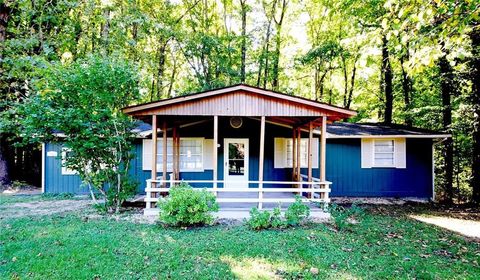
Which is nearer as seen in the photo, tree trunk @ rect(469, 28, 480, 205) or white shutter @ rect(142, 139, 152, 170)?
tree trunk @ rect(469, 28, 480, 205)

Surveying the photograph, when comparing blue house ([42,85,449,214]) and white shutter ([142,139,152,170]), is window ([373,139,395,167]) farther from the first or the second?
white shutter ([142,139,152,170])

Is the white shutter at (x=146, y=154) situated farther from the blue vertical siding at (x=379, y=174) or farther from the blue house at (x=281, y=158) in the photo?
the blue vertical siding at (x=379, y=174)

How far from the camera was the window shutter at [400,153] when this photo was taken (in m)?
11.1

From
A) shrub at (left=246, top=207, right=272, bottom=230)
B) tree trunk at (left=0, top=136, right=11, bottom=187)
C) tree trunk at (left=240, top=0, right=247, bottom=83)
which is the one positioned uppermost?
tree trunk at (left=240, top=0, right=247, bottom=83)

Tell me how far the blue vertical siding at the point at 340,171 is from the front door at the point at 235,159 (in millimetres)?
262

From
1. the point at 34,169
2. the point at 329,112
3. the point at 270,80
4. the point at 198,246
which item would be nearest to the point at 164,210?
the point at 198,246

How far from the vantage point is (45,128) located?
22.9 ft

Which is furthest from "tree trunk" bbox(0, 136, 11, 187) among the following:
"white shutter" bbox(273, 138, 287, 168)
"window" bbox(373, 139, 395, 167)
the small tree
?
"window" bbox(373, 139, 395, 167)

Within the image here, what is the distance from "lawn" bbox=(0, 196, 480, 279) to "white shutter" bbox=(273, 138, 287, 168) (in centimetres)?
493

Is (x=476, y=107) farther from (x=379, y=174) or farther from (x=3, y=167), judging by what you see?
(x=3, y=167)

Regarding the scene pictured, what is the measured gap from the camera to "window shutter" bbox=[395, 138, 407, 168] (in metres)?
11.1

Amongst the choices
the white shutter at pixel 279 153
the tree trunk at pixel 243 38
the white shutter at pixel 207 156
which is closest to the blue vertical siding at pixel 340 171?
the white shutter at pixel 279 153

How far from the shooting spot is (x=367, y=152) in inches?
441

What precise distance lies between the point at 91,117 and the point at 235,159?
5414 millimetres
